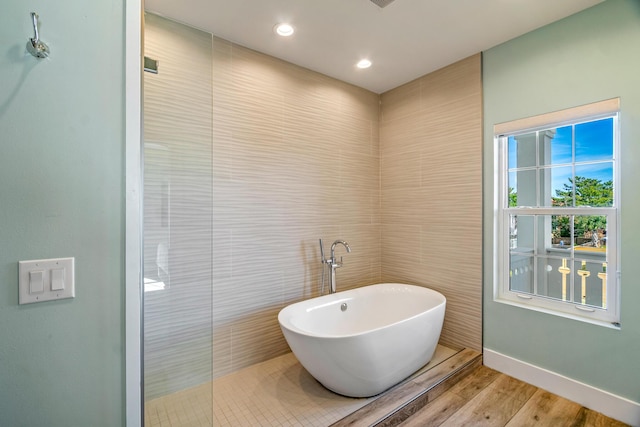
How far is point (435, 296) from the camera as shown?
261 cm

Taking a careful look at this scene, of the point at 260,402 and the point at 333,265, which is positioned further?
the point at 333,265

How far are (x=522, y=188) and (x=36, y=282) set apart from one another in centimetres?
301

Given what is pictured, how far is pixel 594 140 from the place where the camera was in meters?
2.07

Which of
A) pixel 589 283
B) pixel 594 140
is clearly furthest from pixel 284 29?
pixel 589 283

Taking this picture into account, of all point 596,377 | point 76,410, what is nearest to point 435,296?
point 596,377

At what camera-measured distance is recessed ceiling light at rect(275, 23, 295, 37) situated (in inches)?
85.1

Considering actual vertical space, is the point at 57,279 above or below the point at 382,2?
below

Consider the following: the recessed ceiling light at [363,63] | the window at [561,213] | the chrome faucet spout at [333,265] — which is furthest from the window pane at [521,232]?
the recessed ceiling light at [363,63]

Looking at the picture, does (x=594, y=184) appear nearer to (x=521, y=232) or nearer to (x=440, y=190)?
(x=521, y=232)

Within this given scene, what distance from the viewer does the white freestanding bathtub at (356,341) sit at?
1.81 meters

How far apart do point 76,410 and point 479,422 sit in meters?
2.11

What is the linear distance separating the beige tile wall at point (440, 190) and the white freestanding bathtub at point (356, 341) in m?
0.33

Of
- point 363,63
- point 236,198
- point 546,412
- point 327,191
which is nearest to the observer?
point 546,412

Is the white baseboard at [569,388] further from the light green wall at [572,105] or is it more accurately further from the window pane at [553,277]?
the window pane at [553,277]
